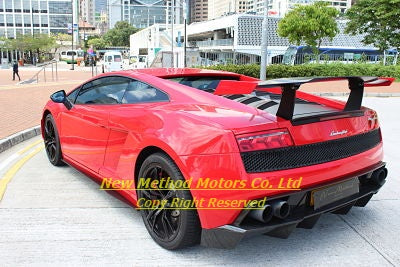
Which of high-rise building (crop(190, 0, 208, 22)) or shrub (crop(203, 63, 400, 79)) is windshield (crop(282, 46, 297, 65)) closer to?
shrub (crop(203, 63, 400, 79))

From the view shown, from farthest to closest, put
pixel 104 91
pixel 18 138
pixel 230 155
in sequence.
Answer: pixel 18 138 → pixel 104 91 → pixel 230 155

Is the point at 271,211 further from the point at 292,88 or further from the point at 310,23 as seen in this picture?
the point at 310,23

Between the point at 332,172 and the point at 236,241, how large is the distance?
33.7 inches

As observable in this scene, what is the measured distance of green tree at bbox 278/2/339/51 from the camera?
144ft

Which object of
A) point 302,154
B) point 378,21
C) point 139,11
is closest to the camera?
point 302,154

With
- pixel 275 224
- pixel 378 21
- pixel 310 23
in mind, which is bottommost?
pixel 275 224

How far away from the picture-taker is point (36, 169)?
532cm

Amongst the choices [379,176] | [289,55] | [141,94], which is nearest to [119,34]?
[289,55]

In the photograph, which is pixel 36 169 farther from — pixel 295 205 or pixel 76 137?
pixel 295 205

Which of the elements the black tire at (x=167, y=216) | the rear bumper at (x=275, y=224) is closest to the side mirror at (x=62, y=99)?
the black tire at (x=167, y=216)

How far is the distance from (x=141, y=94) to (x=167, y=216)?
1.15 meters

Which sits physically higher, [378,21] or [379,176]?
[378,21]

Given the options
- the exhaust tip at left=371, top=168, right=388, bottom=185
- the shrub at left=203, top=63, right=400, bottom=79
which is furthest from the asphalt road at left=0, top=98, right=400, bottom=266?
the shrub at left=203, top=63, right=400, bottom=79

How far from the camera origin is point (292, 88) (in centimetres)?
279
